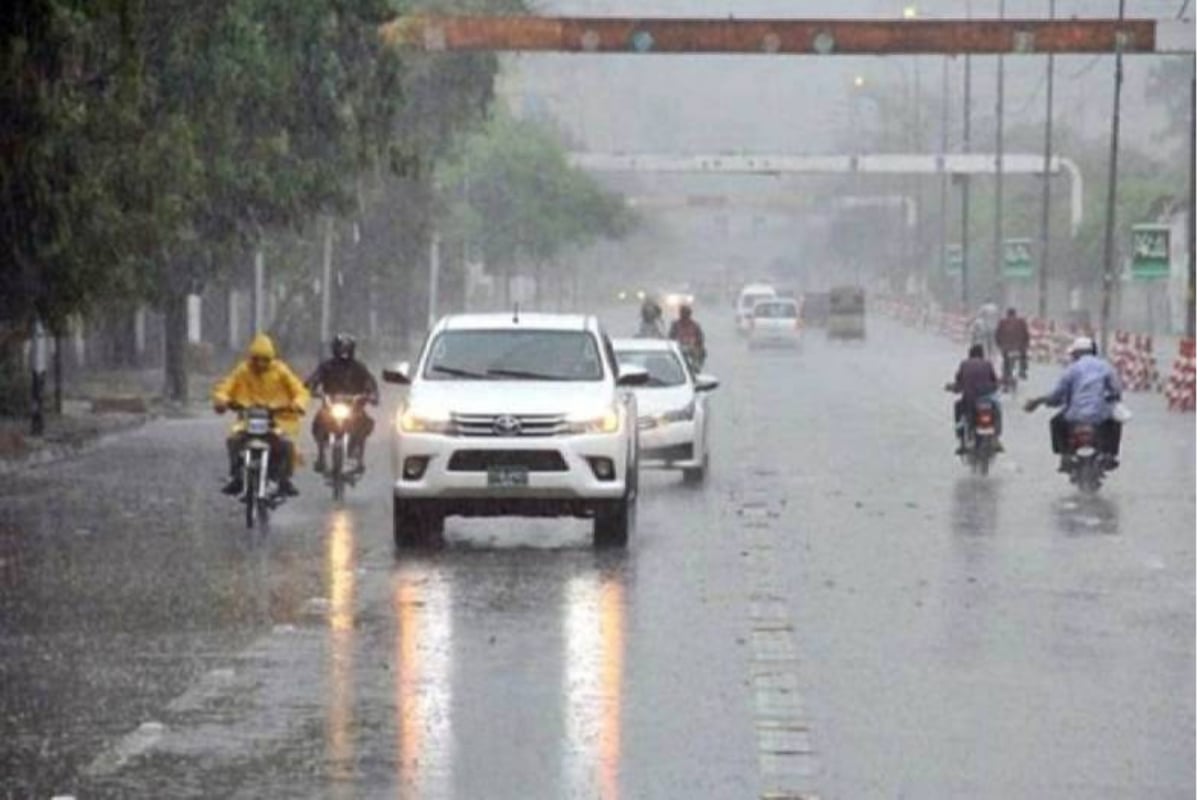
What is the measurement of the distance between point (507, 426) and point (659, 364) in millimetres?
11561

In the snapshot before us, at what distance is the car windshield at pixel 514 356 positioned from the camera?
85.9ft

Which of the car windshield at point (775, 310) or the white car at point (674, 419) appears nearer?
the white car at point (674, 419)

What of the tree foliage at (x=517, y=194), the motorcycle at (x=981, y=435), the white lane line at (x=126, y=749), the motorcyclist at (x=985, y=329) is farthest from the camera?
the tree foliage at (x=517, y=194)

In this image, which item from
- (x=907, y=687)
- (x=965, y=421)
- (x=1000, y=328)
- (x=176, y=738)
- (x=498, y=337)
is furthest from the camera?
(x=1000, y=328)

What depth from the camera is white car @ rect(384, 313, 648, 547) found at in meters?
24.9

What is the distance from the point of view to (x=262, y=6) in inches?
1633

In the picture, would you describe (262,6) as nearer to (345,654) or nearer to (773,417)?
(773,417)

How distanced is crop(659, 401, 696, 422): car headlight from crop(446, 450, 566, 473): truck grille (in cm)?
942

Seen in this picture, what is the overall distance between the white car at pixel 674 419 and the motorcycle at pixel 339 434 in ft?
11.1

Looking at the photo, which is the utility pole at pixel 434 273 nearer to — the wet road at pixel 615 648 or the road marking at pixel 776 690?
the wet road at pixel 615 648

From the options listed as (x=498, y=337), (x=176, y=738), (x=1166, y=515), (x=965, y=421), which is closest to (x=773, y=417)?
(x=965, y=421)

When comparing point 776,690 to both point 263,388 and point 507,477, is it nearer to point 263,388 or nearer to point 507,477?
point 507,477

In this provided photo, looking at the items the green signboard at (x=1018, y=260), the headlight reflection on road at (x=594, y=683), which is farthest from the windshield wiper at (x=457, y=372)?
the green signboard at (x=1018, y=260)

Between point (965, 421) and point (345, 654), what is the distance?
19890mm
